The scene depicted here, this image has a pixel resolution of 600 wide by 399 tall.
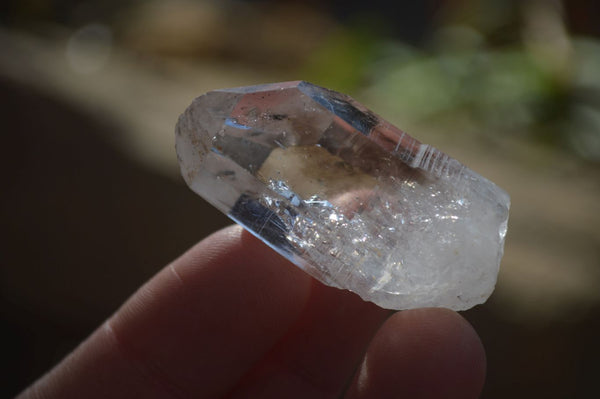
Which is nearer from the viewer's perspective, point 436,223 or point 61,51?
point 436,223

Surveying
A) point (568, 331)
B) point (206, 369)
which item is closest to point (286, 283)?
point (206, 369)

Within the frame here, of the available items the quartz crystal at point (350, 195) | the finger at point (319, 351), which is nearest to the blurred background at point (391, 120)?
the finger at point (319, 351)

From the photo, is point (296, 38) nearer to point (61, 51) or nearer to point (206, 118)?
point (61, 51)

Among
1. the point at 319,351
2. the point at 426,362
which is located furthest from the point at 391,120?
the point at 426,362

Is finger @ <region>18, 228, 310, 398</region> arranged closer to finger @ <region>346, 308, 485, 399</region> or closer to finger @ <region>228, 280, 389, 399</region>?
finger @ <region>228, 280, 389, 399</region>

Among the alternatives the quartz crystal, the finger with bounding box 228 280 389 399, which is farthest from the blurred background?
the quartz crystal

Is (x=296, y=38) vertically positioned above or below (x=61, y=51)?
above
